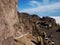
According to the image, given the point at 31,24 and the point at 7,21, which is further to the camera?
the point at 31,24

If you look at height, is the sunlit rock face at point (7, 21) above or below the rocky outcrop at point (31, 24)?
above

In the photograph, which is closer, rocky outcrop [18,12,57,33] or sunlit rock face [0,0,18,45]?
sunlit rock face [0,0,18,45]

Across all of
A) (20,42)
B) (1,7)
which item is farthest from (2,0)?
(20,42)

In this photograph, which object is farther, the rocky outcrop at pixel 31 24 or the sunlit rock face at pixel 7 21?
the rocky outcrop at pixel 31 24

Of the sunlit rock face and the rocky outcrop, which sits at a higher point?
the sunlit rock face

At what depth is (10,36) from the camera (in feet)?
29.6

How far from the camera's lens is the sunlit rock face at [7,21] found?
851cm

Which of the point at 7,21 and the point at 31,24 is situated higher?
the point at 7,21

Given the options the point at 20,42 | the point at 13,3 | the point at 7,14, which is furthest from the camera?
the point at 20,42

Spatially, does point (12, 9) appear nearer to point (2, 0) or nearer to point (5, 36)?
point (2, 0)

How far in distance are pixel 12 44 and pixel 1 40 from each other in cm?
85

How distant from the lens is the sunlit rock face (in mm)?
8508

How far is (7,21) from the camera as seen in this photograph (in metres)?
8.88

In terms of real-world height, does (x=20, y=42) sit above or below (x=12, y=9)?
below
